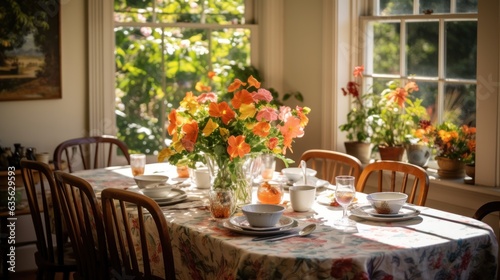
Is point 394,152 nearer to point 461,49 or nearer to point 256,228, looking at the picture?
point 461,49

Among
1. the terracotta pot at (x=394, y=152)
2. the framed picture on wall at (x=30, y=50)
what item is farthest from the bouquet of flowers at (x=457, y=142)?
the framed picture on wall at (x=30, y=50)

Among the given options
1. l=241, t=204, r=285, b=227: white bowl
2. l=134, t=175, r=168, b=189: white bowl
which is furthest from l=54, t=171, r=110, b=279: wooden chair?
l=241, t=204, r=285, b=227: white bowl

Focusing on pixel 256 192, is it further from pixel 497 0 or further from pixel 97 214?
pixel 497 0

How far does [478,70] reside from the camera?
3.78 metres

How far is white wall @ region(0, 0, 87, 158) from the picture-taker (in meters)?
4.66

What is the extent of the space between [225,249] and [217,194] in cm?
39

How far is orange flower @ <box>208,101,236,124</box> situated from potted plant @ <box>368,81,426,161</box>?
1.57 metres

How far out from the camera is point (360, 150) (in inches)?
180

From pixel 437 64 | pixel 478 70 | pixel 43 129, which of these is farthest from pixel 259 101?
pixel 43 129

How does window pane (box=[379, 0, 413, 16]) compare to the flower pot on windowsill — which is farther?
window pane (box=[379, 0, 413, 16])

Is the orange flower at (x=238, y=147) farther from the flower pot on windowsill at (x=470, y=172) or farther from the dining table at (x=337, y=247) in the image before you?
the flower pot on windowsill at (x=470, y=172)

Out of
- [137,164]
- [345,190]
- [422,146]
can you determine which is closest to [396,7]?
[422,146]

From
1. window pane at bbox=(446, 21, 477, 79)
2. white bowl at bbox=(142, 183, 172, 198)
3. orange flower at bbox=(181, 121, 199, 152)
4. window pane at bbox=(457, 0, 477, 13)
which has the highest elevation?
window pane at bbox=(457, 0, 477, 13)

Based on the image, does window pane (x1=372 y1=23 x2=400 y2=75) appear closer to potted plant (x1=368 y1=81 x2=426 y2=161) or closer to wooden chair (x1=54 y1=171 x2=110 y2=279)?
potted plant (x1=368 y1=81 x2=426 y2=161)
